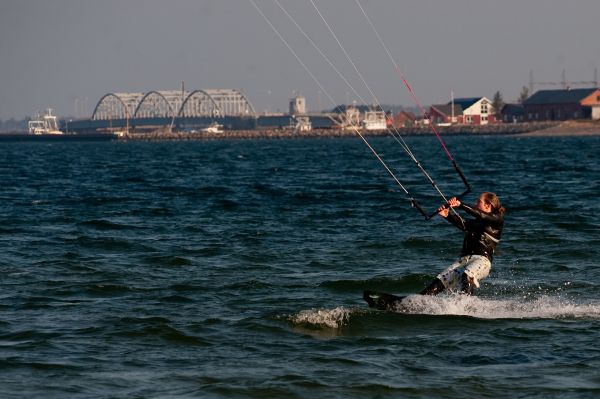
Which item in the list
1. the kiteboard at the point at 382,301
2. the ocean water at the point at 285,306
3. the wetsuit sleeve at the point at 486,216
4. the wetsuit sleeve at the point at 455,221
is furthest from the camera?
the kiteboard at the point at 382,301

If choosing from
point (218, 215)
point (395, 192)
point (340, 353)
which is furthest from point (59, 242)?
point (395, 192)

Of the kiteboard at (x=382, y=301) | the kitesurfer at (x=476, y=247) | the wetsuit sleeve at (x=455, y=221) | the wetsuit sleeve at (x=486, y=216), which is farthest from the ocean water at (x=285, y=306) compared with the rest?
the wetsuit sleeve at (x=486, y=216)

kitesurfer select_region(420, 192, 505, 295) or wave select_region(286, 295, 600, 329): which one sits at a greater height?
kitesurfer select_region(420, 192, 505, 295)

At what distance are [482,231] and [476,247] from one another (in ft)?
0.80

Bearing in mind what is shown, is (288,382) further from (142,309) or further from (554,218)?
(554,218)

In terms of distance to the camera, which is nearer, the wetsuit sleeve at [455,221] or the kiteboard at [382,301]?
the wetsuit sleeve at [455,221]

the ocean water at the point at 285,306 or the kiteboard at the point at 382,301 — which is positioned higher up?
the kiteboard at the point at 382,301

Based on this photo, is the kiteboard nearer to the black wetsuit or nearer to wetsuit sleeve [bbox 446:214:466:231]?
the black wetsuit

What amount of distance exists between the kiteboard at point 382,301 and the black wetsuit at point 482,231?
1.18m

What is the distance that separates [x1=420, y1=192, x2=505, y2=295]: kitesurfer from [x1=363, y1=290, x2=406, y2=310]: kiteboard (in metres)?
0.55

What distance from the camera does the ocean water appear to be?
1149 centimetres

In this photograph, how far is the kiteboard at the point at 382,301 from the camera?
15.1 m

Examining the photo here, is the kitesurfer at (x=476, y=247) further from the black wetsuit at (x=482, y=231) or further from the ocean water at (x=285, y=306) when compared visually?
the ocean water at (x=285, y=306)

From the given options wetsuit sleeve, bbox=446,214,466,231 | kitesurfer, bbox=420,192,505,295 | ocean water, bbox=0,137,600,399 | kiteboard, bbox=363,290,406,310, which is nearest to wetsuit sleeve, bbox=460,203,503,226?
kitesurfer, bbox=420,192,505,295
